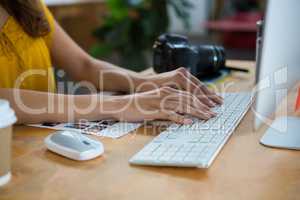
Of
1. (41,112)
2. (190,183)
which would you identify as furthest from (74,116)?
(190,183)

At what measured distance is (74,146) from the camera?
0.84 meters

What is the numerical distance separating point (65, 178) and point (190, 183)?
0.69 ft

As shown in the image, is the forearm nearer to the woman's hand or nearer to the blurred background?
the woman's hand

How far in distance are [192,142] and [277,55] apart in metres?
0.23

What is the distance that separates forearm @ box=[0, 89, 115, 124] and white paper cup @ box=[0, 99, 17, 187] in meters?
0.31

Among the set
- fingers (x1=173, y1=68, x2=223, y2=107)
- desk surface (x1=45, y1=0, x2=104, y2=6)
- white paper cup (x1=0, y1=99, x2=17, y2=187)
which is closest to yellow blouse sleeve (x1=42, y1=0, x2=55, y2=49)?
fingers (x1=173, y1=68, x2=223, y2=107)

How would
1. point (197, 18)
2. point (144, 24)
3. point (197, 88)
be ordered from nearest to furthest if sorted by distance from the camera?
point (197, 88), point (144, 24), point (197, 18)

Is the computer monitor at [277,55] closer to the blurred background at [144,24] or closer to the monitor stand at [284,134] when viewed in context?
the monitor stand at [284,134]

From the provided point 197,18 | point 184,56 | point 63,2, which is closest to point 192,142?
point 184,56

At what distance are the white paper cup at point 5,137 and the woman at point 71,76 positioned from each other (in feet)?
1.04

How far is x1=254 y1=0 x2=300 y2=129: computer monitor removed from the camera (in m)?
0.76

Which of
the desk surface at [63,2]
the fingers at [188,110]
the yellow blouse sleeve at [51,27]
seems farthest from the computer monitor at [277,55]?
the desk surface at [63,2]

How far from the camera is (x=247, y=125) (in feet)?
3.39

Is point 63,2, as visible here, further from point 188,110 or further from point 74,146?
point 74,146
